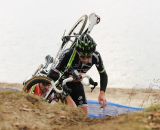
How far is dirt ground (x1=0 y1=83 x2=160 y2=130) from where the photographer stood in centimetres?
558

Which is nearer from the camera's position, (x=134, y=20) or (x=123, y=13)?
(x=134, y=20)

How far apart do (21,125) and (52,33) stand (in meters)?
31.5

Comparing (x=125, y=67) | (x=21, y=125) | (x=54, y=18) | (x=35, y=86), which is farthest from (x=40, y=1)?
(x=21, y=125)

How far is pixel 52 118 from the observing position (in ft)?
20.5

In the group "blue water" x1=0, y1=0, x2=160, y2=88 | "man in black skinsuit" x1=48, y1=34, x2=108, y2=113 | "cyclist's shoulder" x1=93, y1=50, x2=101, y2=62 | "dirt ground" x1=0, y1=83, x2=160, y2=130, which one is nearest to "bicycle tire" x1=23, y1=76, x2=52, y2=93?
"man in black skinsuit" x1=48, y1=34, x2=108, y2=113

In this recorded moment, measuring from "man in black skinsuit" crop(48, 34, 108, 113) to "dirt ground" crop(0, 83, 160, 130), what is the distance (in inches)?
66.6

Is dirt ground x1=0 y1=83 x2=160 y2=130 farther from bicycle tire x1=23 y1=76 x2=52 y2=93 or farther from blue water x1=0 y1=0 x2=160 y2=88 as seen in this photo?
blue water x1=0 y1=0 x2=160 y2=88

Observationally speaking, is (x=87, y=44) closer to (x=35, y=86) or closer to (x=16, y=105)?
(x=35, y=86)

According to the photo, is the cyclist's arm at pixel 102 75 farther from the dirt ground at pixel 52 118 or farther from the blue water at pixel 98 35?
the blue water at pixel 98 35

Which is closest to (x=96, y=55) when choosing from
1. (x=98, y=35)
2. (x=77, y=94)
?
(x=77, y=94)

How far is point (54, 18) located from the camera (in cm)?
4091

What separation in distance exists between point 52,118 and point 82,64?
2.63 metres

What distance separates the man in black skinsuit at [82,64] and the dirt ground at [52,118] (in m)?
1.69

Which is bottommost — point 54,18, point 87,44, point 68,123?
point 68,123
